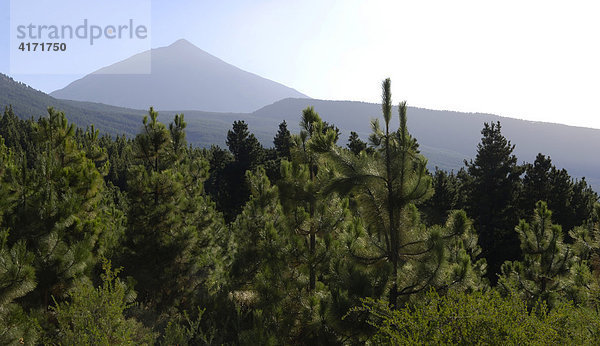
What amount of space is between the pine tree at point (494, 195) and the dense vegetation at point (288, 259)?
9.76 m

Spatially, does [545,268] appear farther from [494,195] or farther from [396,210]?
[494,195]

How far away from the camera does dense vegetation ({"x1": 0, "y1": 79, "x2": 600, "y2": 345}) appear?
226 inches

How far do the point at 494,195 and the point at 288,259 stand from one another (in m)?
18.9

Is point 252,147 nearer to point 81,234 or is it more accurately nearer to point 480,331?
point 81,234

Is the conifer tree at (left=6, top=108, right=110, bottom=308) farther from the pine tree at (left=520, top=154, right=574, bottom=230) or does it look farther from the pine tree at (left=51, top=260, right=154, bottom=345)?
the pine tree at (left=520, top=154, right=574, bottom=230)

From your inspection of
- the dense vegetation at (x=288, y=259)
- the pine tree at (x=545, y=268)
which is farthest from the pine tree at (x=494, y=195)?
the pine tree at (x=545, y=268)

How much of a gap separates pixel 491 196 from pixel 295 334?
19.2m

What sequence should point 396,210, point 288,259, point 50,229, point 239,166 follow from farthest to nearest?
point 239,166 → point 288,259 → point 50,229 → point 396,210

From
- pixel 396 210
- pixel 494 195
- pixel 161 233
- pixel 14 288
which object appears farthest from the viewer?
pixel 494 195

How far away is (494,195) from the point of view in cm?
2316

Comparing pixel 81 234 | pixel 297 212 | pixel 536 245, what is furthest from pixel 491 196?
pixel 81 234

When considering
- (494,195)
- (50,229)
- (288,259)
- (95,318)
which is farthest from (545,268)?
(494,195)

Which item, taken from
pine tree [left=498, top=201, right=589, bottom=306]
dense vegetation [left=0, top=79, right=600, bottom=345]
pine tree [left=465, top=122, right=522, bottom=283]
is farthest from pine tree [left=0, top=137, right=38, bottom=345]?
pine tree [left=465, top=122, right=522, bottom=283]

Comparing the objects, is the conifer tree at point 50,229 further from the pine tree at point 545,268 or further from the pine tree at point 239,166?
the pine tree at point 239,166
